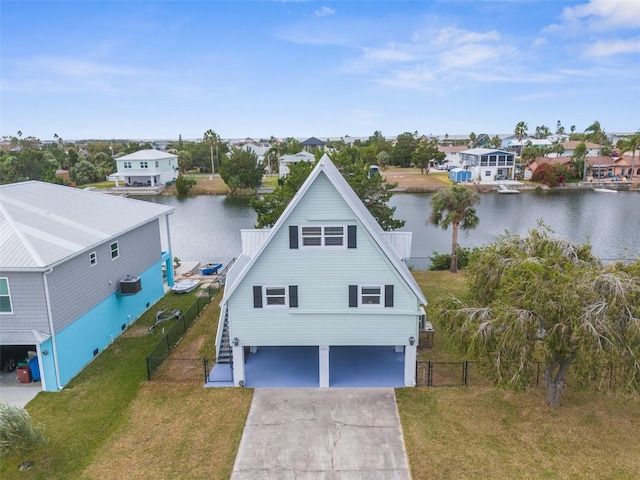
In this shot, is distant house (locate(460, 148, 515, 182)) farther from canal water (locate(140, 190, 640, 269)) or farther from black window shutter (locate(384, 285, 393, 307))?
black window shutter (locate(384, 285, 393, 307))

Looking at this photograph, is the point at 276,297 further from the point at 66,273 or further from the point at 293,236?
the point at 66,273

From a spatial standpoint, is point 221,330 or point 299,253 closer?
point 299,253

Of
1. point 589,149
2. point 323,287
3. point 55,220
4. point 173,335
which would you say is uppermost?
point 589,149

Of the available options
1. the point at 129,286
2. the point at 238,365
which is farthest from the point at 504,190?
the point at 238,365

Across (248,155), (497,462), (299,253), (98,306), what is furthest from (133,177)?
(497,462)

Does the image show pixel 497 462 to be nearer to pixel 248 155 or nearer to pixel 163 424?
pixel 163 424

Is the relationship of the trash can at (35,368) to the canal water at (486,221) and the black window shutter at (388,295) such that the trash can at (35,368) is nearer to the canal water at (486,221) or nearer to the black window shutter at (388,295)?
the black window shutter at (388,295)

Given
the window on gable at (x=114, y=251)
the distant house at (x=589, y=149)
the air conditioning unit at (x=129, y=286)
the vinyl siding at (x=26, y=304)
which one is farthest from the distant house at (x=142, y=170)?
the distant house at (x=589, y=149)

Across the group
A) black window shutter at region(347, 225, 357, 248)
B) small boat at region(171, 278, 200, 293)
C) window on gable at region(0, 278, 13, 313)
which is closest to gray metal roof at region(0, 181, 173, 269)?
window on gable at region(0, 278, 13, 313)
